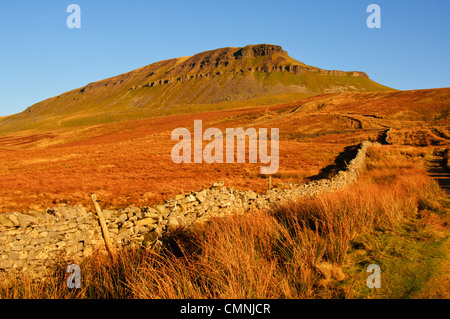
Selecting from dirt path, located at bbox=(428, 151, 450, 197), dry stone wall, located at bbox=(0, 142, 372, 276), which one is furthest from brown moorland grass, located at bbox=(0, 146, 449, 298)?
dirt path, located at bbox=(428, 151, 450, 197)


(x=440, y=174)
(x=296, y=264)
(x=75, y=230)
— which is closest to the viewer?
(x=296, y=264)

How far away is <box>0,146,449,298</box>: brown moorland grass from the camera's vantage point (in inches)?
131

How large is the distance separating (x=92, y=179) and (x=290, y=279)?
71.8 feet

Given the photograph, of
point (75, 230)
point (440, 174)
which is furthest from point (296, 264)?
point (440, 174)

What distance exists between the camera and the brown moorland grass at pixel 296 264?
10.9 ft

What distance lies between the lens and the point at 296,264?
3717mm

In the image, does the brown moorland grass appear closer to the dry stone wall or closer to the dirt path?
the dry stone wall

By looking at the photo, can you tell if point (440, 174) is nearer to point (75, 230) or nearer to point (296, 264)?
point (296, 264)

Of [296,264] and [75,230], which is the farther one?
[75,230]

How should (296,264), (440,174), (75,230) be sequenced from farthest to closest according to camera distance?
(440,174) → (75,230) → (296,264)

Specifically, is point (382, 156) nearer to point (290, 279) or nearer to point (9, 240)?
point (290, 279)

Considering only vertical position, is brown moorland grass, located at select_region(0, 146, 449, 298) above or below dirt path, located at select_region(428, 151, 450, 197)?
below

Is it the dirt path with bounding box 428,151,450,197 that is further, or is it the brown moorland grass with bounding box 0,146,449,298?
the dirt path with bounding box 428,151,450,197

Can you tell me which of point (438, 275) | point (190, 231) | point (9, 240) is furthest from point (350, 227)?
point (9, 240)
